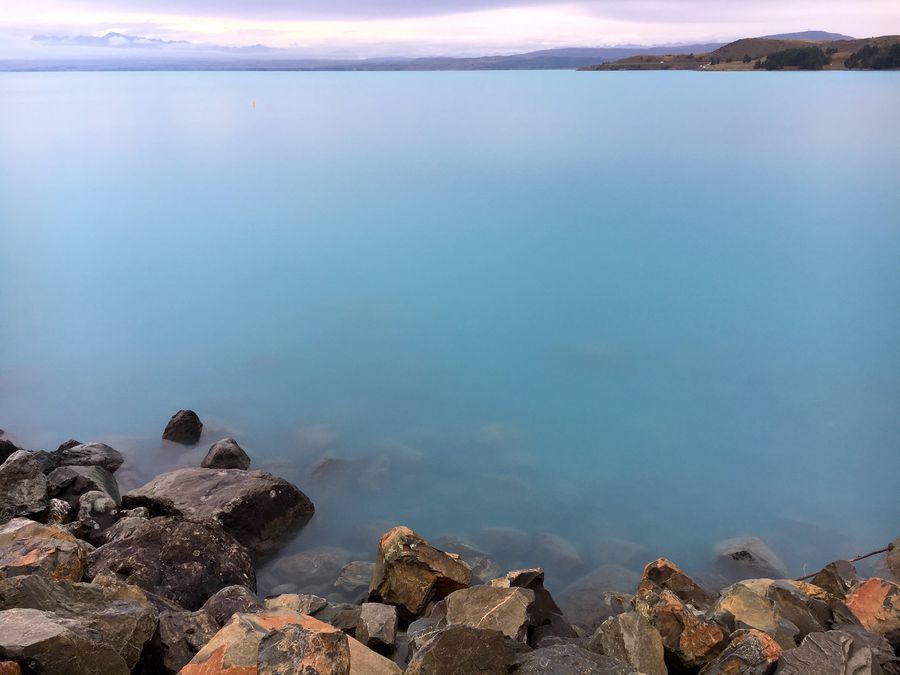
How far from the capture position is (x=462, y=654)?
3.43m

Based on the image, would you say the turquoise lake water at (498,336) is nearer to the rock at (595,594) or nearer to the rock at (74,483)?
the rock at (595,594)

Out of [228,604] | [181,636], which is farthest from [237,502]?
[181,636]

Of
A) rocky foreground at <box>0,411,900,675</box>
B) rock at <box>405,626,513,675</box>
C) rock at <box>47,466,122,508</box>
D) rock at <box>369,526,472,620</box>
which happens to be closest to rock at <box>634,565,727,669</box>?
rocky foreground at <box>0,411,900,675</box>

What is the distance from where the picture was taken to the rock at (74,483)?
20.7ft

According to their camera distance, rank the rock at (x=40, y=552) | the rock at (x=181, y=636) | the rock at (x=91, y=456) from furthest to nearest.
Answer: the rock at (x=91, y=456) → the rock at (x=40, y=552) → the rock at (x=181, y=636)

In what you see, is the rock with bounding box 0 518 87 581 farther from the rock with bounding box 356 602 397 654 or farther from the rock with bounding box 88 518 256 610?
the rock with bounding box 356 602 397 654

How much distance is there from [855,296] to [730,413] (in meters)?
5.37

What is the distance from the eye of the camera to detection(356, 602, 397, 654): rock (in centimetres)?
441

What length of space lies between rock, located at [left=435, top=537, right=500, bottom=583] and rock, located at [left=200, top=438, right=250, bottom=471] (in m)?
1.98

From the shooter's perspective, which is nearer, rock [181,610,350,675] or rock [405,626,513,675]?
rock [181,610,350,675]

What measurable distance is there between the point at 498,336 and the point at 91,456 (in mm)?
5575

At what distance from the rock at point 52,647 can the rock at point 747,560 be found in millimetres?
4287

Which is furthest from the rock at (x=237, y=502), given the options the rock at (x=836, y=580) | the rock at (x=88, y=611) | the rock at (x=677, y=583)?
the rock at (x=836, y=580)

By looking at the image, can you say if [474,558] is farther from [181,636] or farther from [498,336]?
[498,336]
